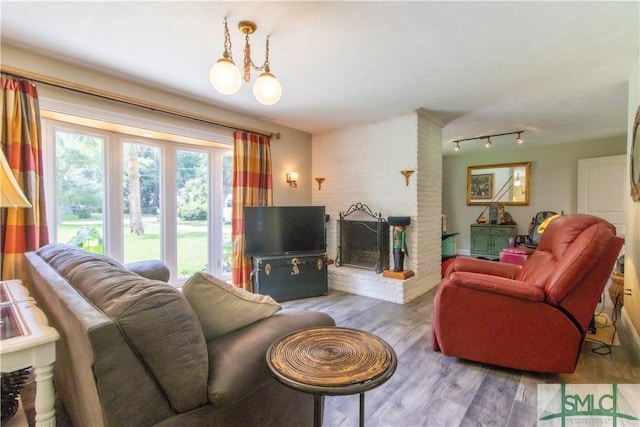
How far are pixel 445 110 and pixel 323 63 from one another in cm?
191

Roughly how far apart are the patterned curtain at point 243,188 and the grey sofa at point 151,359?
96.4 inches

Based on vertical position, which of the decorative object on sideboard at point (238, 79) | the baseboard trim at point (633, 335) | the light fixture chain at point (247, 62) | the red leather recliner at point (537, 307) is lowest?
the baseboard trim at point (633, 335)

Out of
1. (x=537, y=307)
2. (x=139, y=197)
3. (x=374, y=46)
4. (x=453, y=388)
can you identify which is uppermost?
(x=374, y=46)

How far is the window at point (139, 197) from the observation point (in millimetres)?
2758

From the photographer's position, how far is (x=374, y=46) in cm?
216

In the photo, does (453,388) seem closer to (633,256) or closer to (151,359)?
(151,359)

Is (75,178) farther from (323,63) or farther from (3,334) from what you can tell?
(323,63)

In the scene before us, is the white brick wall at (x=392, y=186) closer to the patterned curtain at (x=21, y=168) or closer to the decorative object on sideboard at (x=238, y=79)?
the decorative object on sideboard at (x=238, y=79)

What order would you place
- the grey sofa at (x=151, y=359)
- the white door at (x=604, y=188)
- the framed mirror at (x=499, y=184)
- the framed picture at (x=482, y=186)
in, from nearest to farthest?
the grey sofa at (x=151, y=359) → the white door at (x=604, y=188) → the framed mirror at (x=499, y=184) → the framed picture at (x=482, y=186)

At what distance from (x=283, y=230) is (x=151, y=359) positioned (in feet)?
9.53

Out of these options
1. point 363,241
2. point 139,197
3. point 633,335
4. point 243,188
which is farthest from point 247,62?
point 633,335

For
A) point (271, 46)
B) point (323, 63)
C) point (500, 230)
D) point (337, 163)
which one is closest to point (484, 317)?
point (323, 63)

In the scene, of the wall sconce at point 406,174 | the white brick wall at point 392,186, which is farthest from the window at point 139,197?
the wall sconce at point 406,174

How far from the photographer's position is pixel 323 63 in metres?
2.43
